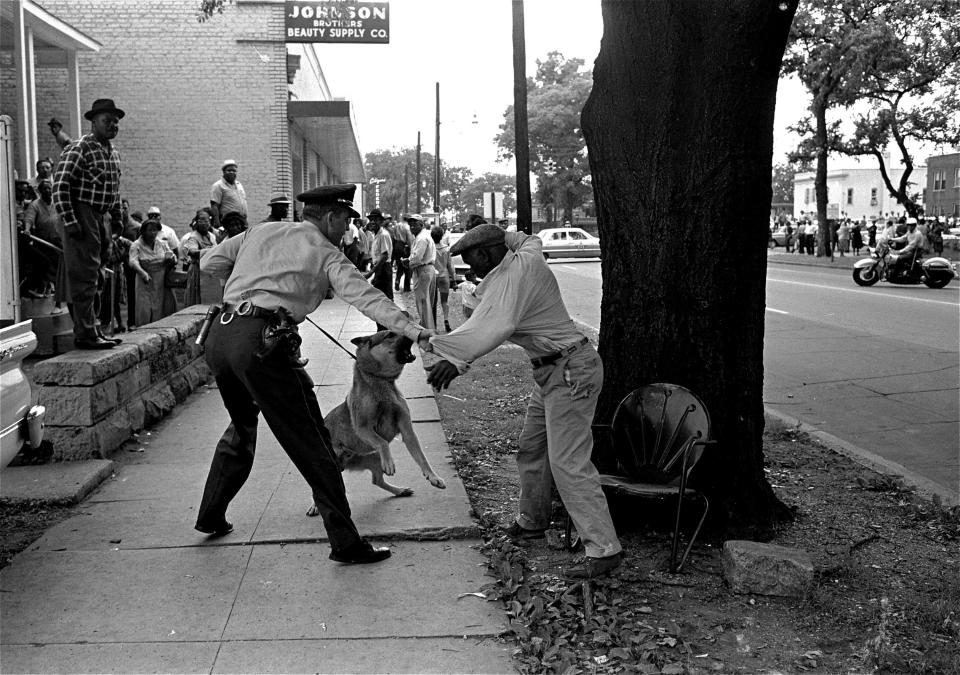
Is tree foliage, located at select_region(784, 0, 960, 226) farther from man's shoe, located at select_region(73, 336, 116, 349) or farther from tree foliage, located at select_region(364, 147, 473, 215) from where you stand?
tree foliage, located at select_region(364, 147, 473, 215)

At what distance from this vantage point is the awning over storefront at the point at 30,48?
1506 cm

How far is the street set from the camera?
26.6 feet

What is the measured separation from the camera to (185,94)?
21141 millimetres

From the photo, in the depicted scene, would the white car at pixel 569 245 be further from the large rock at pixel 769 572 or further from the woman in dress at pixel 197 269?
the large rock at pixel 769 572

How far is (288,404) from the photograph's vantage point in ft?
15.5

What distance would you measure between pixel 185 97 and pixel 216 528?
18032 millimetres

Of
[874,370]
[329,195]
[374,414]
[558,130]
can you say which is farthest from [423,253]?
[558,130]

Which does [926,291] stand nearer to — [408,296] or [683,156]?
[408,296]

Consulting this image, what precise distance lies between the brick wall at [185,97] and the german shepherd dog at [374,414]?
1634 centimetres

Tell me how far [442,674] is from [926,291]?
2112cm

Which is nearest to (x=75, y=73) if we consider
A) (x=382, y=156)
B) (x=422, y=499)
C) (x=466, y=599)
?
(x=422, y=499)

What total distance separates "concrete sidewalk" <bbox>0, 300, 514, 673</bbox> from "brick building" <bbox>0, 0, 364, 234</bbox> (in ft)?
52.0

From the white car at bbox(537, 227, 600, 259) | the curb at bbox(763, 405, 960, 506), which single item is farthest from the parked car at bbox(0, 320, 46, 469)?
the white car at bbox(537, 227, 600, 259)

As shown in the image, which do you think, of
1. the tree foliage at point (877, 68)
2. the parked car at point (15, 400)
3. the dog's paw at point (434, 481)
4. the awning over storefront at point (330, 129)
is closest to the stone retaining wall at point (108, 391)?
the parked car at point (15, 400)
